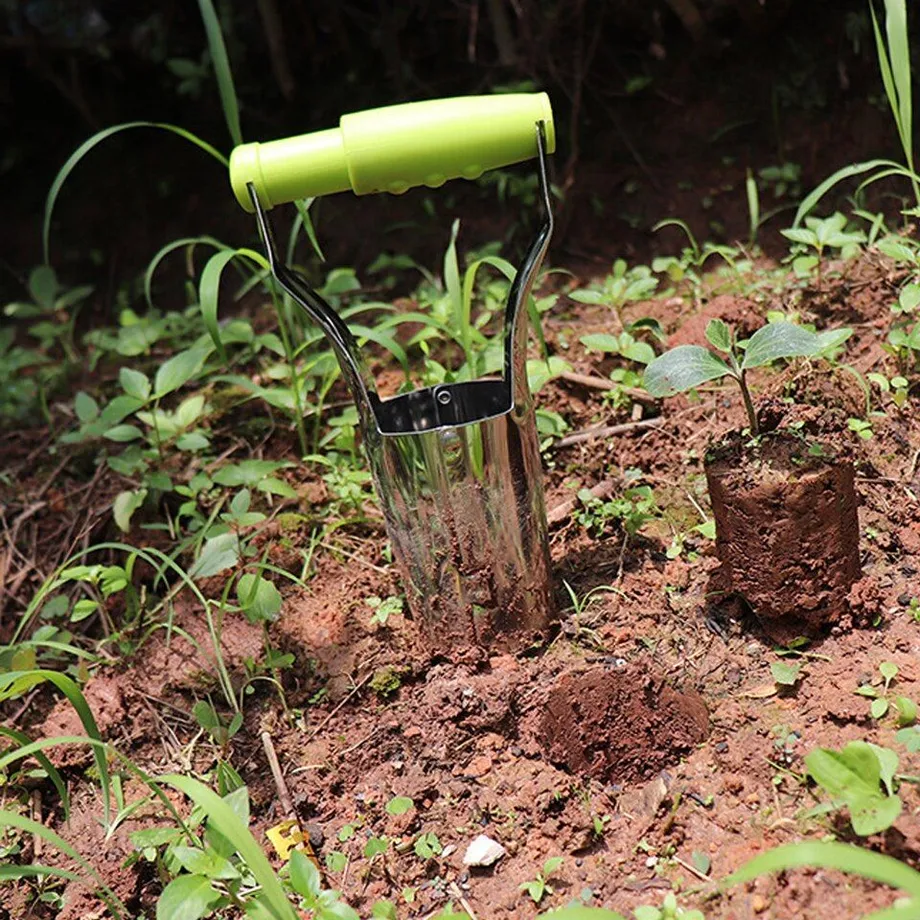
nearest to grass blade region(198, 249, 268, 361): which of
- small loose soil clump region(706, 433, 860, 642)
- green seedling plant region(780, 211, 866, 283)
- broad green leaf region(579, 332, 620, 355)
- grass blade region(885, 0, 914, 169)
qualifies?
broad green leaf region(579, 332, 620, 355)

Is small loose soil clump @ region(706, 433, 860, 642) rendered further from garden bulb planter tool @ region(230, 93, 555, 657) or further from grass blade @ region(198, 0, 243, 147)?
grass blade @ region(198, 0, 243, 147)

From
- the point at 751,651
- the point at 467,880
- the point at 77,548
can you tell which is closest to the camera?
the point at 467,880

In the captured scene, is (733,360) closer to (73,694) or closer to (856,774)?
(856,774)

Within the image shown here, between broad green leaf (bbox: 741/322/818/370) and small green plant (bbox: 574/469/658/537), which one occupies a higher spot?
broad green leaf (bbox: 741/322/818/370)

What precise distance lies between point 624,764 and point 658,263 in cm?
105

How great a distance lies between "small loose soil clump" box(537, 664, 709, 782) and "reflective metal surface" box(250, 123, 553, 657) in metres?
0.16

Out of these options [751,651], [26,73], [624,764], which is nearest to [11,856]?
[624,764]

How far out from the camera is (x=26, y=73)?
9.39 ft

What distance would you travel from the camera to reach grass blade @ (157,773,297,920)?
1040mm

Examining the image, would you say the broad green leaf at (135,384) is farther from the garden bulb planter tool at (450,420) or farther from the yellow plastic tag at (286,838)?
the yellow plastic tag at (286,838)

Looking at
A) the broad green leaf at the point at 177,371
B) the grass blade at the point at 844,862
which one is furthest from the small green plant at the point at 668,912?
the broad green leaf at the point at 177,371

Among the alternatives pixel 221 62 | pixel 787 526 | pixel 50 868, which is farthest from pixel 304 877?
pixel 221 62

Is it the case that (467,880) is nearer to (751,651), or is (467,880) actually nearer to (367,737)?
(367,737)

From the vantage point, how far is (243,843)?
1055 mm
